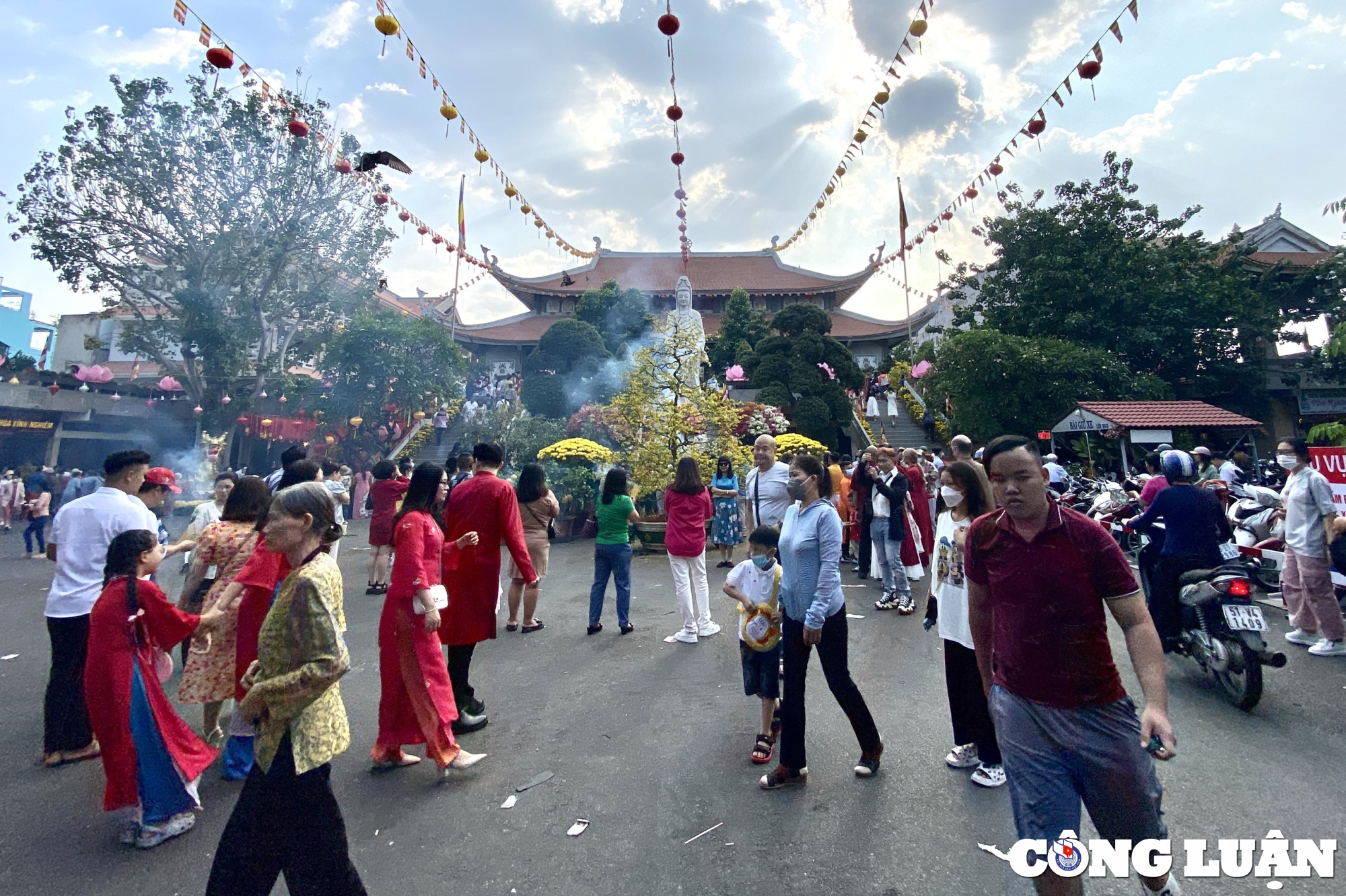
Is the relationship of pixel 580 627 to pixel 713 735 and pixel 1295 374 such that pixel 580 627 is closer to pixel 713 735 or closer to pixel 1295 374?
pixel 713 735

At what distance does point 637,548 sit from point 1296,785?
8.21 metres

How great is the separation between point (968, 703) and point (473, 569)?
2.91 m

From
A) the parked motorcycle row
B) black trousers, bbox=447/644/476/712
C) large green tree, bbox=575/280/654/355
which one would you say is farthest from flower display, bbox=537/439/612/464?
large green tree, bbox=575/280/654/355

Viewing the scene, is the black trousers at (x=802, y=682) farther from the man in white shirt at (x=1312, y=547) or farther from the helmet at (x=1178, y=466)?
the man in white shirt at (x=1312, y=547)

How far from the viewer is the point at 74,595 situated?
3.33m

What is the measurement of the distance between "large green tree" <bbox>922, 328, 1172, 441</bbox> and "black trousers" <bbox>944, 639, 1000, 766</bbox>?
15.1m

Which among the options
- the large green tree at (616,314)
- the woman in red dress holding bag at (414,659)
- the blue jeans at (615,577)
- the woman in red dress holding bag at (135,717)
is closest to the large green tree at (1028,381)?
the large green tree at (616,314)

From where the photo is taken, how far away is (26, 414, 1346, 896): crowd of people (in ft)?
5.92

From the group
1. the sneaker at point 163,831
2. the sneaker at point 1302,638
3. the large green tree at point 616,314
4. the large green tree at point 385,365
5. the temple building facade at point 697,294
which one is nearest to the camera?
the sneaker at point 163,831

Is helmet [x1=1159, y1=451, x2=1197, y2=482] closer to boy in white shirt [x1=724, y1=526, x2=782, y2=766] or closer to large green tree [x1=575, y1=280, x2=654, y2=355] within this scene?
boy in white shirt [x1=724, y1=526, x2=782, y2=766]

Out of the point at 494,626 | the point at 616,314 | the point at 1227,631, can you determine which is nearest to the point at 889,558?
the point at 1227,631

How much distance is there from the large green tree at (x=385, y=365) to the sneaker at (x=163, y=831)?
640 inches

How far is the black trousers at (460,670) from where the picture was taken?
12.5 feet

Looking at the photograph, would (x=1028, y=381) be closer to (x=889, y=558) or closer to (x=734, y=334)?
(x=734, y=334)
